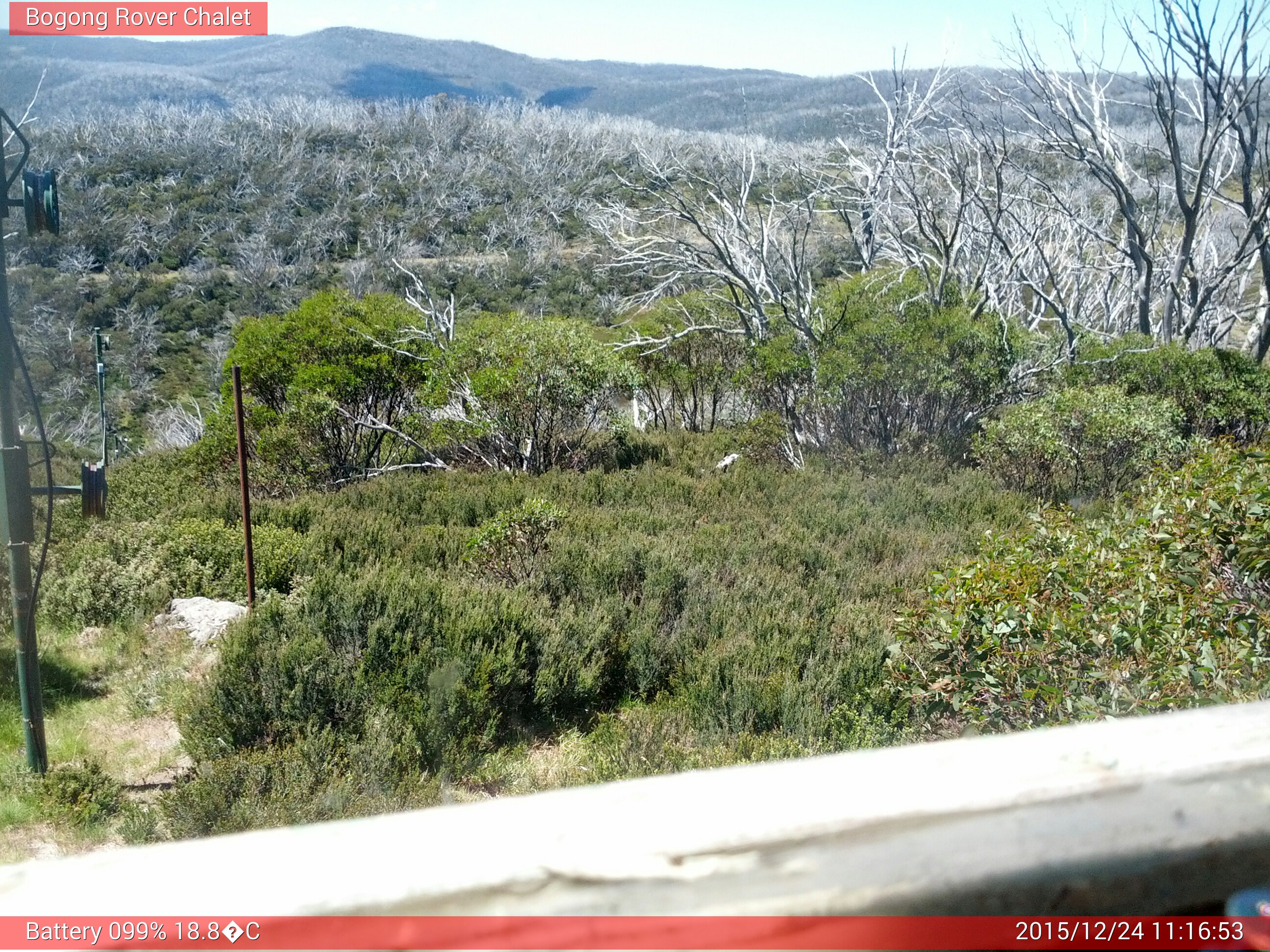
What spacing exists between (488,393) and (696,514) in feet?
10.2

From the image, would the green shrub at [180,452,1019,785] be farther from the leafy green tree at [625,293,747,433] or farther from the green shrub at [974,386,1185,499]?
the leafy green tree at [625,293,747,433]

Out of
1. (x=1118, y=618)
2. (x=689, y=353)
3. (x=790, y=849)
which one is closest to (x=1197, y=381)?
(x=689, y=353)

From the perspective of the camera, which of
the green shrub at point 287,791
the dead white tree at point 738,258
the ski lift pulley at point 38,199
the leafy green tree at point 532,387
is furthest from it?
the dead white tree at point 738,258

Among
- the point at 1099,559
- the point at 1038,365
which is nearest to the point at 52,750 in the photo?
the point at 1099,559

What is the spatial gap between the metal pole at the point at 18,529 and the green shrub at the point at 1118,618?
3610 millimetres

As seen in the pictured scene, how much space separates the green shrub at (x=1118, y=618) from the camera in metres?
3.17

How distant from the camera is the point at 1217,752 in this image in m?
0.80

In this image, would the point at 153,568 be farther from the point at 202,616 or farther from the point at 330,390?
the point at 330,390

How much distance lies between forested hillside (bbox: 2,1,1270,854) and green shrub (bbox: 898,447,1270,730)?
0.8 inches

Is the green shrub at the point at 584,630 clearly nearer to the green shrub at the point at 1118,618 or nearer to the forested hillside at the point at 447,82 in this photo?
the green shrub at the point at 1118,618

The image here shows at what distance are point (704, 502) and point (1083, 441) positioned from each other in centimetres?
353

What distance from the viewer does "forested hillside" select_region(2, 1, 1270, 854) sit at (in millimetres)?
3912

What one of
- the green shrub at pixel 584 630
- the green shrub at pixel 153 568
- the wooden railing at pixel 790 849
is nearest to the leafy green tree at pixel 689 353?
the green shrub at pixel 584 630

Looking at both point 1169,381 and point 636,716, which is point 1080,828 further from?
point 1169,381
